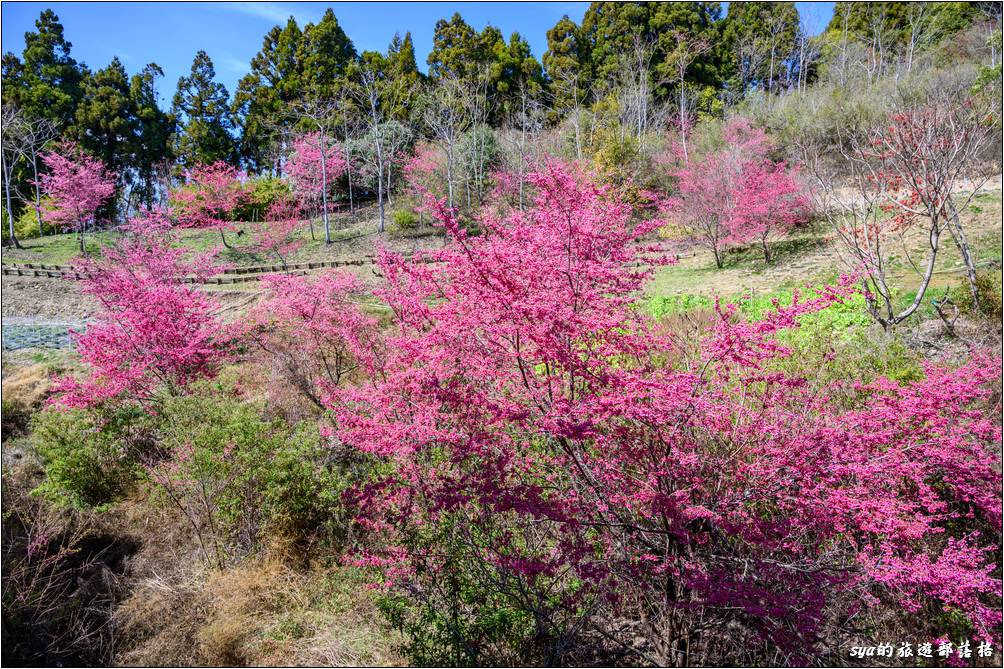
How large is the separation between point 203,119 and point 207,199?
9.61 meters

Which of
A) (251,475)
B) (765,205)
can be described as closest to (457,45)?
(765,205)

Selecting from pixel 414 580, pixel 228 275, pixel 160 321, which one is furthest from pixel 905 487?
pixel 228 275

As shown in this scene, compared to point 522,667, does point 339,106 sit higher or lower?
higher

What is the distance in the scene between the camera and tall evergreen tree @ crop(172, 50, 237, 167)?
3234 cm

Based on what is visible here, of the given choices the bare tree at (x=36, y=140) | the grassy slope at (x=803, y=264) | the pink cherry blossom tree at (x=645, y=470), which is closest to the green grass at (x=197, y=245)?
the bare tree at (x=36, y=140)

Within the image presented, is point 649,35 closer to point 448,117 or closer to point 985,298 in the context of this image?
point 448,117

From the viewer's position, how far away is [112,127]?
30656 millimetres

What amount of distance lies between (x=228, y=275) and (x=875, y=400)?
20.6 m

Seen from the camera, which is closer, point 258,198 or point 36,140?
point 36,140

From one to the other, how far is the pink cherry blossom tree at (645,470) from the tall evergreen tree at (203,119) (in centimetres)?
3489

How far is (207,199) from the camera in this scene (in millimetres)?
27812

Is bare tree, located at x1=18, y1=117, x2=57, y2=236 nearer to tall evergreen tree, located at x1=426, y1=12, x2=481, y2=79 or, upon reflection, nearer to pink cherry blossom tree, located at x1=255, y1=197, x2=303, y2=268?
pink cherry blossom tree, located at x1=255, y1=197, x2=303, y2=268

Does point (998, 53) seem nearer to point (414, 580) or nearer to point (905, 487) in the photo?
point (905, 487)

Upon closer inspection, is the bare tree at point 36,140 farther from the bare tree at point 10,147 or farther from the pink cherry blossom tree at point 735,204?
the pink cherry blossom tree at point 735,204
